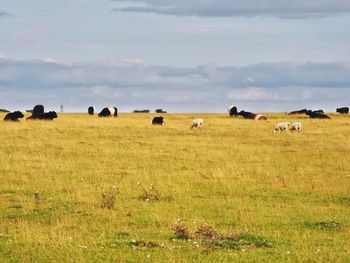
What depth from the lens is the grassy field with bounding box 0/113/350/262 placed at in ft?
41.2

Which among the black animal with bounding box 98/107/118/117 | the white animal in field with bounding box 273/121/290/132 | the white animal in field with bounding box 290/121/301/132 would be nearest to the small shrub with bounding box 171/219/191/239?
the white animal in field with bounding box 273/121/290/132

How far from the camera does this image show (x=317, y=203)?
1919cm

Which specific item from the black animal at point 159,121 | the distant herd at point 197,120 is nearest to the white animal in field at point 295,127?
the distant herd at point 197,120

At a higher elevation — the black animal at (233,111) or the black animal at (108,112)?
the black animal at (233,111)

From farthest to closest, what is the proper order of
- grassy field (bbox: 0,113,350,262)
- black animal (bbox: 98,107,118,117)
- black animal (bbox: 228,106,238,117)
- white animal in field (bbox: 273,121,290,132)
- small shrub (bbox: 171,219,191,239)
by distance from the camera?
black animal (bbox: 228,106,238,117) < black animal (bbox: 98,107,118,117) < white animal in field (bbox: 273,121,290,132) < small shrub (bbox: 171,219,191,239) < grassy field (bbox: 0,113,350,262)

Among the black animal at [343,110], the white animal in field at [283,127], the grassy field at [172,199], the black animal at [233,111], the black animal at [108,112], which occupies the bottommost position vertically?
the grassy field at [172,199]

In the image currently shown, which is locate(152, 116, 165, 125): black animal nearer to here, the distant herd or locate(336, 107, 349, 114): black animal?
the distant herd

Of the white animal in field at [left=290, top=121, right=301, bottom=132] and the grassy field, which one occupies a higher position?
the white animal in field at [left=290, top=121, right=301, bottom=132]

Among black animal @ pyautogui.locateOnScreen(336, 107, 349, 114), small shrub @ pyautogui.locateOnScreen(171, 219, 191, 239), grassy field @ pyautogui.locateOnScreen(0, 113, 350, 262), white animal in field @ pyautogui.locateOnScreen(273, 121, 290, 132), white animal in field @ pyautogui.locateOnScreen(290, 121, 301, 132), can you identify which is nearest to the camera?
grassy field @ pyautogui.locateOnScreen(0, 113, 350, 262)

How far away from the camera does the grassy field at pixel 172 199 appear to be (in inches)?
494

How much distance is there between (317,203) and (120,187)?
6572 mm

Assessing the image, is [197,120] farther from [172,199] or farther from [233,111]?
[172,199]

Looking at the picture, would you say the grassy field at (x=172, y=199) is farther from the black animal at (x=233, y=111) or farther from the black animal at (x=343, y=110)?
the black animal at (x=343, y=110)

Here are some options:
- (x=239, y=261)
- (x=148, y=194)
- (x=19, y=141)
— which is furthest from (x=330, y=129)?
(x=239, y=261)
